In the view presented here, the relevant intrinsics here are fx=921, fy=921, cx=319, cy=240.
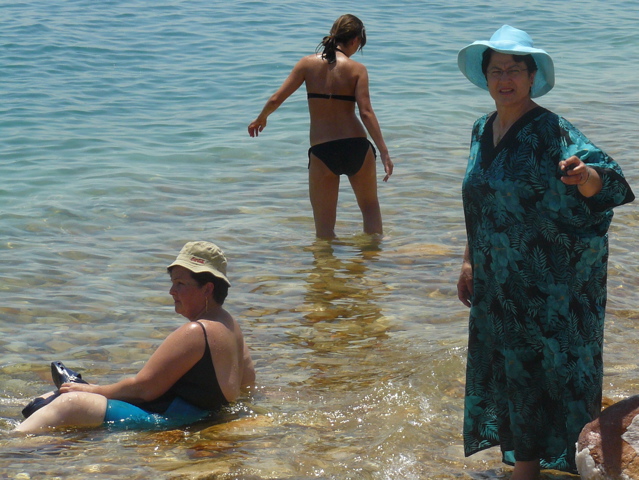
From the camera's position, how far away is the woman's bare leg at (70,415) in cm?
415

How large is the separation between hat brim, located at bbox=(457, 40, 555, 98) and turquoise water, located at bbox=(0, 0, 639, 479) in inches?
58.9

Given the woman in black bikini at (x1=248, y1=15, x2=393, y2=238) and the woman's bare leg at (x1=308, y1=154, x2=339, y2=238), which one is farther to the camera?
the woman's bare leg at (x1=308, y1=154, x2=339, y2=238)

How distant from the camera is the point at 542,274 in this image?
3057 mm

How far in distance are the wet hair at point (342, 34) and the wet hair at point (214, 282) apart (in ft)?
10.4

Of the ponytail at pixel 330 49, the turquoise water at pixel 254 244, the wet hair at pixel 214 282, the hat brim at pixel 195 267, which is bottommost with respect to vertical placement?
the turquoise water at pixel 254 244

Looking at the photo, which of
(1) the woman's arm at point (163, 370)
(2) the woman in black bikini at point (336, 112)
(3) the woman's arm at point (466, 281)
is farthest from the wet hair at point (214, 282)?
(2) the woman in black bikini at point (336, 112)

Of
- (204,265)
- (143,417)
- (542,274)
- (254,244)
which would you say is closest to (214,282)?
(204,265)

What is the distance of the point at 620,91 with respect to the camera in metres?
15.0

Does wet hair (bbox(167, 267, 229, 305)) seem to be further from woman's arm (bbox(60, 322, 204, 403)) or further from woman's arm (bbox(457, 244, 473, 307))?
woman's arm (bbox(457, 244, 473, 307))

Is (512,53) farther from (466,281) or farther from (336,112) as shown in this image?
(336,112)

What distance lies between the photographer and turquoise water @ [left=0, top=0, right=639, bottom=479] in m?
4.03

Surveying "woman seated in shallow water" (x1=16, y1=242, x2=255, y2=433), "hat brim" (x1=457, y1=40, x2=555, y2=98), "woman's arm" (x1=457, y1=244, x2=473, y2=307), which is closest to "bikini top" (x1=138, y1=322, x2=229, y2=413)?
"woman seated in shallow water" (x1=16, y1=242, x2=255, y2=433)

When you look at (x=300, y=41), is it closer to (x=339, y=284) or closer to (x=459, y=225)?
(x=459, y=225)

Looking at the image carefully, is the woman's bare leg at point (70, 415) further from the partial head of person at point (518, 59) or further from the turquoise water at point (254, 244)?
the partial head of person at point (518, 59)
